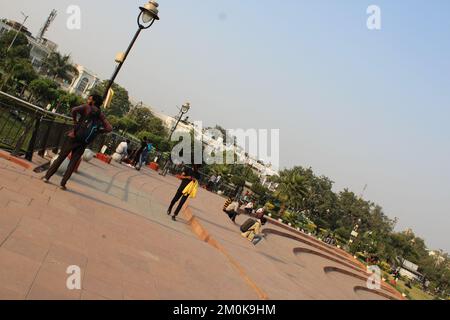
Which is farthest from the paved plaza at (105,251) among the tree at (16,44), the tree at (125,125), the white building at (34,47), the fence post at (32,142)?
the white building at (34,47)

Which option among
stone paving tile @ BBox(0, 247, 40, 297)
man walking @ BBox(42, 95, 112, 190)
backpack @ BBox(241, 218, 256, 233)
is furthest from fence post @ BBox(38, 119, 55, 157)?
backpack @ BBox(241, 218, 256, 233)

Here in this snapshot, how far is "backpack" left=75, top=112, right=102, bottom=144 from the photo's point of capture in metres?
7.18

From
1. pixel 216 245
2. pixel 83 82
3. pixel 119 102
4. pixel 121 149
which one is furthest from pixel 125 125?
pixel 83 82

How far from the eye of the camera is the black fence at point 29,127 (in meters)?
8.28

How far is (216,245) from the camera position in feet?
28.4

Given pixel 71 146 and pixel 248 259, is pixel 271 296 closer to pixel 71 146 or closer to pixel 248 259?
pixel 248 259

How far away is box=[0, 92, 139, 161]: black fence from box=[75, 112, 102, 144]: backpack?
1465mm

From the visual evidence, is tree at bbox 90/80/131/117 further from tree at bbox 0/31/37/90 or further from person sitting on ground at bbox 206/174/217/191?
person sitting on ground at bbox 206/174/217/191

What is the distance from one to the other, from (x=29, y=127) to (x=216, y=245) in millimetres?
4269

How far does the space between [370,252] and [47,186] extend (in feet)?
145

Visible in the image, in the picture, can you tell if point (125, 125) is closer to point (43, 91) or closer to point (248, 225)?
point (43, 91)
